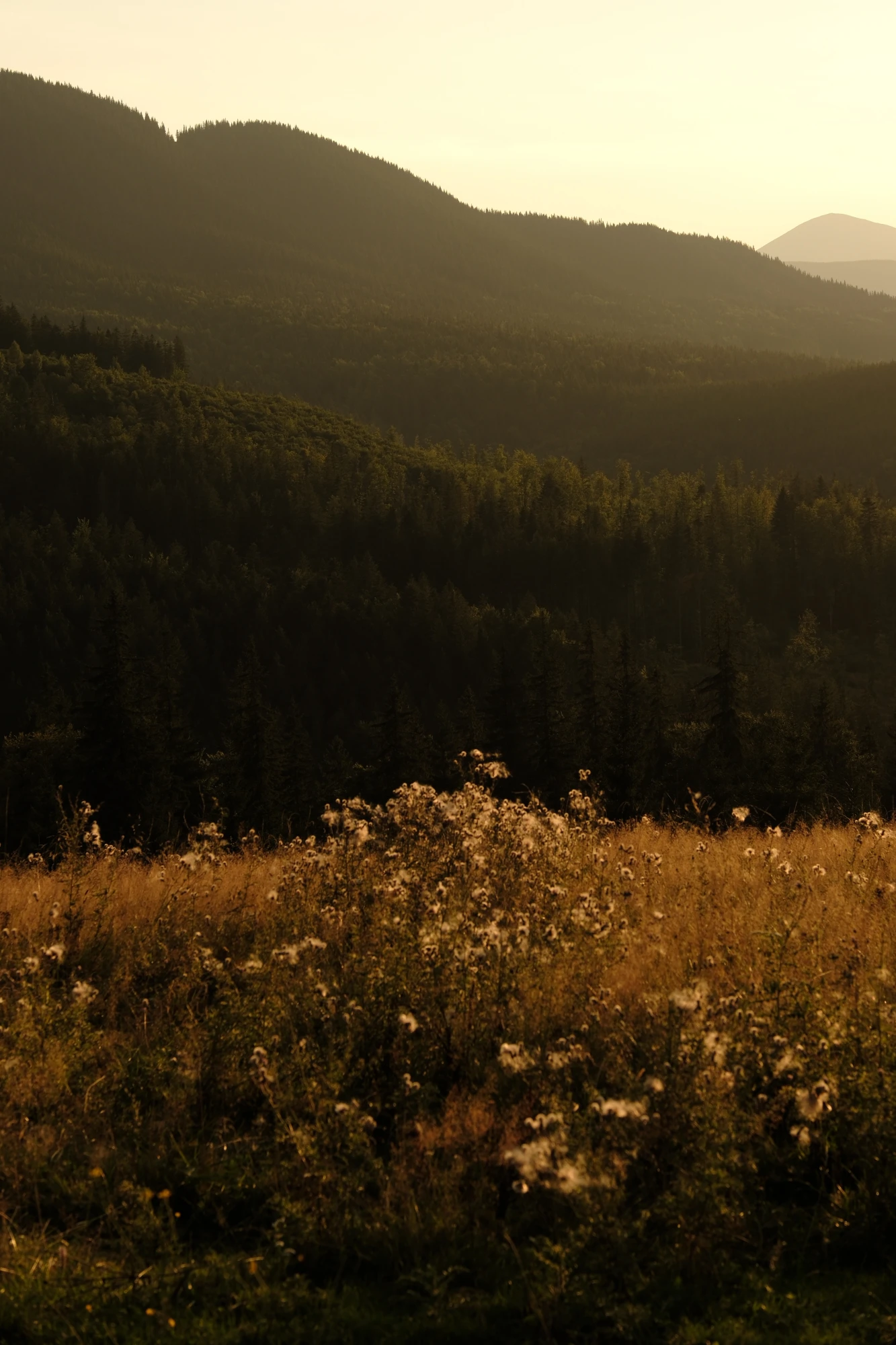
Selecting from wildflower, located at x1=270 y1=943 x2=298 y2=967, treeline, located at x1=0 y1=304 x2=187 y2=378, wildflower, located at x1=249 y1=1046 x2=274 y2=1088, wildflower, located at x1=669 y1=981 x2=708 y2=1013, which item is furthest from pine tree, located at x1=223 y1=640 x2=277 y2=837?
treeline, located at x1=0 y1=304 x2=187 y2=378

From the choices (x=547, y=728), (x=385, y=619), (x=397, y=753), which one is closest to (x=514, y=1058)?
(x=397, y=753)

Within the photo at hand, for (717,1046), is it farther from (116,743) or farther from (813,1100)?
(116,743)

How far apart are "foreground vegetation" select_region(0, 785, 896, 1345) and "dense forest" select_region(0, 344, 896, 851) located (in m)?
36.6

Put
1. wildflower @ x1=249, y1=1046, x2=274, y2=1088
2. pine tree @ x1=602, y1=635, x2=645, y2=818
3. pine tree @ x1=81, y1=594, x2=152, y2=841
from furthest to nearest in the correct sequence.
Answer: pine tree @ x1=602, y1=635, x2=645, y2=818, pine tree @ x1=81, y1=594, x2=152, y2=841, wildflower @ x1=249, y1=1046, x2=274, y2=1088

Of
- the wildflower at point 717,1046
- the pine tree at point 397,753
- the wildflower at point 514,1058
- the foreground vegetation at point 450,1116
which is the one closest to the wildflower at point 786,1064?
the foreground vegetation at point 450,1116

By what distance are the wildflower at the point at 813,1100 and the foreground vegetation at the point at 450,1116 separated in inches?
0.7

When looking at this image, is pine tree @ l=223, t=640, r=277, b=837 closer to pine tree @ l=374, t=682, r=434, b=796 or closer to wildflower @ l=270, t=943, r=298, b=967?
pine tree @ l=374, t=682, r=434, b=796

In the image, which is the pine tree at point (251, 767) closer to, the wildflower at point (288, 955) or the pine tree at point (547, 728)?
the pine tree at point (547, 728)

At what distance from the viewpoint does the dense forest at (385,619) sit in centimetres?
5341

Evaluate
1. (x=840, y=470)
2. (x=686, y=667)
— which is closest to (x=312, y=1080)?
(x=686, y=667)

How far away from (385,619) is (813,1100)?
107849 millimetres

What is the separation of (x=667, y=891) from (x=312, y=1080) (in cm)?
420

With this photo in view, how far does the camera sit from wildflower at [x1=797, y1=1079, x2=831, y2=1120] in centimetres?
506

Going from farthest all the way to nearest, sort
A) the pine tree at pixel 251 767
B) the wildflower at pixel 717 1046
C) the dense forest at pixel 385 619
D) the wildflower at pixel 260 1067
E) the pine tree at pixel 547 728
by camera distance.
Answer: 1. the pine tree at pixel 547 728
2. the dense forest at pixel 385 619
3. the pine tree at pixel 251 767
4. the wildflower at pixel 260 1067
5. the wildflower at pixel 717 1046
